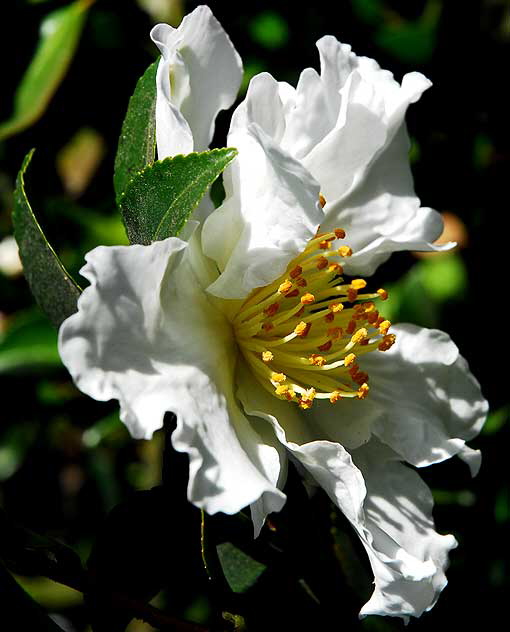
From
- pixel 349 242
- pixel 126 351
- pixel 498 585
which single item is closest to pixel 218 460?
pixel 126 351

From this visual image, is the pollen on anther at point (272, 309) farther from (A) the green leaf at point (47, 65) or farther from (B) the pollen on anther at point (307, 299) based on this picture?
(A) the green leaf at point (47, 65)

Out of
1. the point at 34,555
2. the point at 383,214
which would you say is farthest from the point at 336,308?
the point at 34,555

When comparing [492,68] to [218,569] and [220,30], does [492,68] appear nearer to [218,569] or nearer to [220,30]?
[220,30]

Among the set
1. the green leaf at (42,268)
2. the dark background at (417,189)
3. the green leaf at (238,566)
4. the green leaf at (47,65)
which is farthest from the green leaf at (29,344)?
the green leaf at (238,566)

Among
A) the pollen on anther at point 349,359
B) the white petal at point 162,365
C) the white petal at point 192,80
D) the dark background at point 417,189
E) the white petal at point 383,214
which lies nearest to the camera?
the white petal at point 162,365

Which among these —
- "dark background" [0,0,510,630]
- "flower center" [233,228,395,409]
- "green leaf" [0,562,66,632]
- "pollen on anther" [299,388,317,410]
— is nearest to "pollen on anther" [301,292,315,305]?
"flower center" [233,228,395,409]

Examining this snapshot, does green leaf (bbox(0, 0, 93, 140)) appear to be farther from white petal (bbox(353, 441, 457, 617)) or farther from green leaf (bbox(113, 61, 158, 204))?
white petal (bbox(353, 441, 457, 617))
